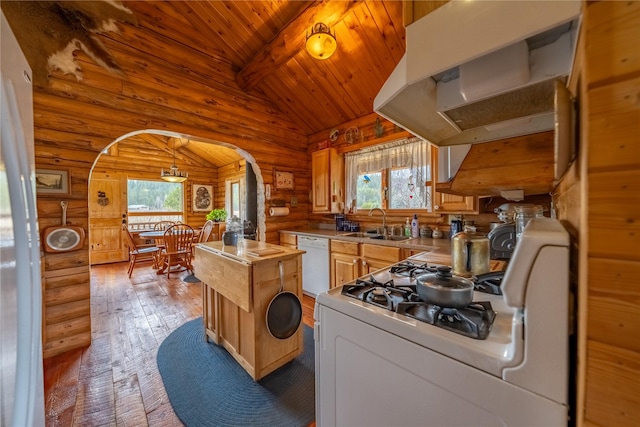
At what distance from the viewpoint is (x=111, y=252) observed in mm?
5637

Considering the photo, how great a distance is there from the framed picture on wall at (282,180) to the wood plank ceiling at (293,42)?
1.10m

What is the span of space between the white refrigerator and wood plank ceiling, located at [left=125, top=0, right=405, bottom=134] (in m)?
2.64

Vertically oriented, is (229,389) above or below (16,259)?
below

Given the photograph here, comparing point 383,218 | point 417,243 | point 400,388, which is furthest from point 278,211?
point 400,388

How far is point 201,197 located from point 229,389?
6536 mm

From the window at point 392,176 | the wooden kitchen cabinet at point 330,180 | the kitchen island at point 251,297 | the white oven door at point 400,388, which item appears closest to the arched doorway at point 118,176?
the wooden kitchen cabinet at point 330,180

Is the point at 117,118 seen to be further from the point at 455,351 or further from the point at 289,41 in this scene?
the point at 455,351

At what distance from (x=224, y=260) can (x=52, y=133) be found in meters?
2.07

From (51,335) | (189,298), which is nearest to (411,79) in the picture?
(51,335)

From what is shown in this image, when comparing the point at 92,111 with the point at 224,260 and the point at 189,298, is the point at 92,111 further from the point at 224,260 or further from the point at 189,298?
the point at 189,298

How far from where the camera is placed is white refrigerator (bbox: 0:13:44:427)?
0.48 meters

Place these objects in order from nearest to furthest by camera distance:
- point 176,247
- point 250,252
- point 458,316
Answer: point 458,316, point 250,252, point 176,247

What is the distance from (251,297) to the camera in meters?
1.68

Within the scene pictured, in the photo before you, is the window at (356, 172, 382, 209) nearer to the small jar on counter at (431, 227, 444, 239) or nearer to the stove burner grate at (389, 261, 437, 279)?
the small jar on counter at (431, 227, 444, 239)
